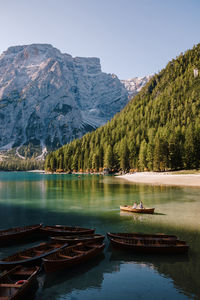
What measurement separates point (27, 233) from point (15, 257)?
8.64m

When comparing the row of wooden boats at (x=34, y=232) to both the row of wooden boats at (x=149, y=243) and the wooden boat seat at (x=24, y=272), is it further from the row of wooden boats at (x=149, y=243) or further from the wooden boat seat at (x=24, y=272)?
the wooden boat seat at (x=24, y=272)

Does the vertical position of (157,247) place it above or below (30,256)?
below

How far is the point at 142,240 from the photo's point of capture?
21969 mm

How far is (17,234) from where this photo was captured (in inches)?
995

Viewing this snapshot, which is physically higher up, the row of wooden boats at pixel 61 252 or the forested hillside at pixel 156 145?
the forested hillside at pixel 156 145

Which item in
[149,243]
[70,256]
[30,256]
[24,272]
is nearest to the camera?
[24,272]

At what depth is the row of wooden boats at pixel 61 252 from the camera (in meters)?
14.5

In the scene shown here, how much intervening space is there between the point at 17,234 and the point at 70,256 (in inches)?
366

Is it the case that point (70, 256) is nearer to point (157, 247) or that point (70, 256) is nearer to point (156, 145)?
point (157, 247)

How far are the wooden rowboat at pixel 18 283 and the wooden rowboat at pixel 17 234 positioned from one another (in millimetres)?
9268

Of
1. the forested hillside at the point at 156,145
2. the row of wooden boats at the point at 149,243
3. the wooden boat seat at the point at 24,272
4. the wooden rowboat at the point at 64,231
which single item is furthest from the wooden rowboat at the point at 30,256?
the forested hillside at the point at 156,145

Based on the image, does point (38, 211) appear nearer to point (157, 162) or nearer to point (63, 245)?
point (63, 245)

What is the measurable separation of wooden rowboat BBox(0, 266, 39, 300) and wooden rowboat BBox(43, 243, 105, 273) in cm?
137

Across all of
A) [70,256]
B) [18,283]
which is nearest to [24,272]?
[18,283]
